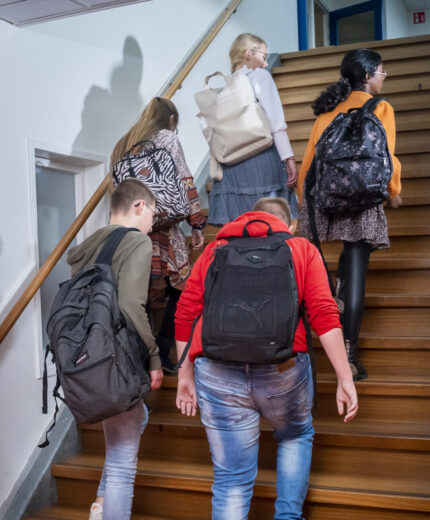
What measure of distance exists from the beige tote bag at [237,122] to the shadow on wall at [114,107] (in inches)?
32.3

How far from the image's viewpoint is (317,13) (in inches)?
428

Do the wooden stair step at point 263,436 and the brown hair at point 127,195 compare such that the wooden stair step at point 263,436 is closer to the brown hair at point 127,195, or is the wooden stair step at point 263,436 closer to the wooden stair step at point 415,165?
the brown hair at point 127,195

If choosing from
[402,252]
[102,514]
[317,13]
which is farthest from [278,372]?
[317,13]

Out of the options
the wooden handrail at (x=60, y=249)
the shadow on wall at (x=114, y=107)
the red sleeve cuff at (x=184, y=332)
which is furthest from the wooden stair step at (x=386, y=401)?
the shadow on wall at (x=114, y=107)

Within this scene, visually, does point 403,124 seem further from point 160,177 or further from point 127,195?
point 127,195

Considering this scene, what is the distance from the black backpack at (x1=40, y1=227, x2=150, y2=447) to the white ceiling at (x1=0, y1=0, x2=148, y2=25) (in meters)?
1.24

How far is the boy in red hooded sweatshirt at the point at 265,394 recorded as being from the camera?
2.06 meters

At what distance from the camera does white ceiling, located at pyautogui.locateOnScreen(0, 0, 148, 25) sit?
2.80 metres

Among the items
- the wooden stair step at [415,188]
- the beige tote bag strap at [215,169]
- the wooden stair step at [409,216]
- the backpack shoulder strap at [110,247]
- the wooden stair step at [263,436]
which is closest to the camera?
the backpack shoulder strap at [110,247]

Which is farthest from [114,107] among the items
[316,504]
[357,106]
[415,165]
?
[316,504]

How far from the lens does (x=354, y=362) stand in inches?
121

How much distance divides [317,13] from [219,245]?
382 inches

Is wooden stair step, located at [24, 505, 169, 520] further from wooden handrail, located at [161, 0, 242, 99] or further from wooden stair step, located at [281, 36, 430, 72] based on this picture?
wooden stair step, located at [281, 36, 430, 72]

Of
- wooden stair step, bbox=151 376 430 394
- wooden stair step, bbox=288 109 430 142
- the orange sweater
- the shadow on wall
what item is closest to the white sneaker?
wooden stair step, bbox=151 376 430 394
